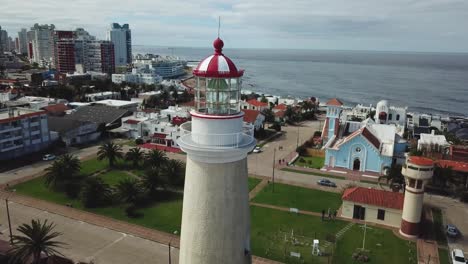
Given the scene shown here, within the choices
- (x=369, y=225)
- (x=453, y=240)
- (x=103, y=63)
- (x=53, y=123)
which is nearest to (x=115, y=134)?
(x=53, y=123)

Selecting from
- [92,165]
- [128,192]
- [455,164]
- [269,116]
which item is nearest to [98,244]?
[128,192]

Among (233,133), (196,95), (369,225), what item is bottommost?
(369,225)

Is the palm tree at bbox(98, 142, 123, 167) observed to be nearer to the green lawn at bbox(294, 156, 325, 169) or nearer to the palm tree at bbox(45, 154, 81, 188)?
the palm tree at bbox(45, 154, 81, 188)

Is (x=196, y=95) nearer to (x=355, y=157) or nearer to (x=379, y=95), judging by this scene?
(x=355, y=157)

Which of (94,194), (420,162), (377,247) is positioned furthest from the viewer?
(94,194)

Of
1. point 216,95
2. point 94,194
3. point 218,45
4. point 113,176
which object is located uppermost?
point 218,45

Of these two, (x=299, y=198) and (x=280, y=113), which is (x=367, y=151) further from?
(x=280, y=113)
